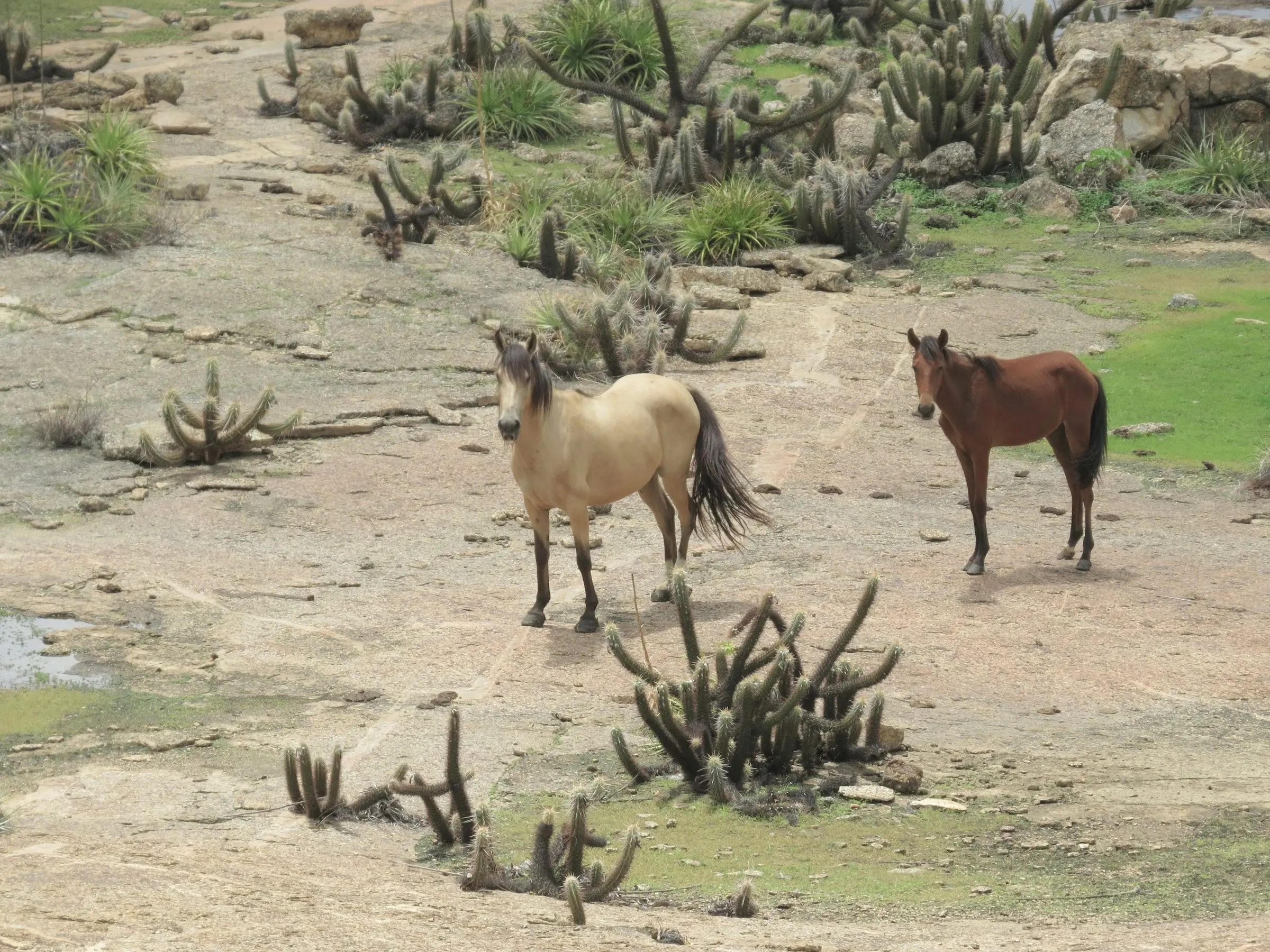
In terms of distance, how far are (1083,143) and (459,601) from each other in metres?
13.7

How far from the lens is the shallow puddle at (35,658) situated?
8.63 m

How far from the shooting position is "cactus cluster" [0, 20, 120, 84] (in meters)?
23.6

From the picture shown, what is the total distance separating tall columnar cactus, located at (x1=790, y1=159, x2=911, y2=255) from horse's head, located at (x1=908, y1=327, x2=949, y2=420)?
8.80 metres

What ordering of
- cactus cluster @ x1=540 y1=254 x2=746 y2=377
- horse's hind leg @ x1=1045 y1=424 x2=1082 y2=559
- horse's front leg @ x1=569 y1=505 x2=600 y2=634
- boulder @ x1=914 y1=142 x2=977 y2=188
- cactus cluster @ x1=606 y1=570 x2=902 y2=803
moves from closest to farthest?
cactus cluster @ x1=606 y1=570 x2=902 y2=803
horse's front leg @ x1=569 y1=505 x2=600 y2=634
horse's hind leg @ x1=1045 y1=424 x2=1082 y2=559
cactus cluster @ x1=540 y1=254 x2=746 y2=377
boulder @ x1=914 y1=142 x2=977 y2=188

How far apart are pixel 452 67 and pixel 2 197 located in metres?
8.82

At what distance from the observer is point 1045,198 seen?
20.6 metres

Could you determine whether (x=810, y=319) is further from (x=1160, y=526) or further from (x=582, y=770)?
(x=582, y=770)

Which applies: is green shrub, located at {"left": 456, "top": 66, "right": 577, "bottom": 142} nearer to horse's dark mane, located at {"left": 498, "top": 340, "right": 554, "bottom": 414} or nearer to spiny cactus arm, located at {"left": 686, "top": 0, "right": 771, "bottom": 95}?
spiny cactus arm, located at {"left": 686, "top": 0, "right": 771, "bottom": 95}

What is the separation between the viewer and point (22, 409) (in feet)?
45.0

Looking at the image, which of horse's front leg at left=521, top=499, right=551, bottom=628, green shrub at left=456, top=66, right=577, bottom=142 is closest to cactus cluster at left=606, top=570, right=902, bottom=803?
horse's front leg at left=521, top=499, right=551, bottom=628

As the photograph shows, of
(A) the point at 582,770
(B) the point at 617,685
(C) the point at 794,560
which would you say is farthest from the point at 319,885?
(C) the point at 794,560

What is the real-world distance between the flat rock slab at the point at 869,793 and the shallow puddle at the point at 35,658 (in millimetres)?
3686

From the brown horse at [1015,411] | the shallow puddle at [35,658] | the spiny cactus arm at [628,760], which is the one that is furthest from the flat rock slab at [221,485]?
the spiny cactus arm at [628,760]

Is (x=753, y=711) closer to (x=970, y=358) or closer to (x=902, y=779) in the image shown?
(x=902, y=779)
